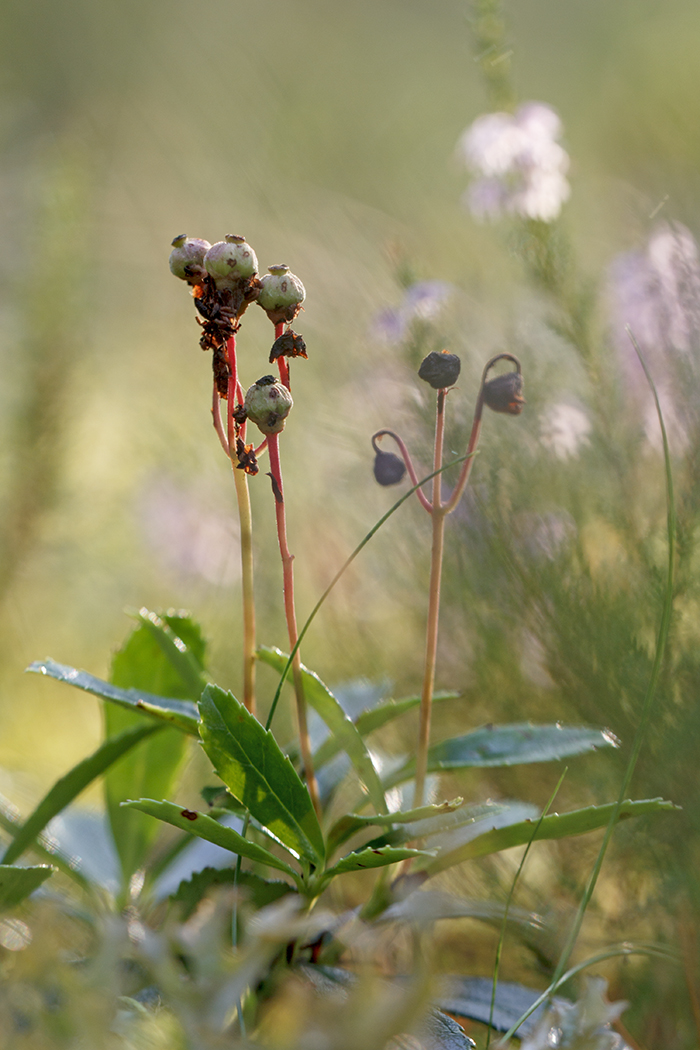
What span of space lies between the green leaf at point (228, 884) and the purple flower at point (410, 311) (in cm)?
56

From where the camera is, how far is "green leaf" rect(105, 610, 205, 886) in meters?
0.67

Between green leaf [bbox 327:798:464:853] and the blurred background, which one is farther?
the blurred background

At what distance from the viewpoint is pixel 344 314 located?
1167mm

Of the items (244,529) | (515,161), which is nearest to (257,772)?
(244,529)

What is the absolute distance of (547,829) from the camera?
1.64ft

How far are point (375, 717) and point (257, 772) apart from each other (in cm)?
14

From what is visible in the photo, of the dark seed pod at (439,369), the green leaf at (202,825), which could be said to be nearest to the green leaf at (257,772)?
the green leaf at (202,825)

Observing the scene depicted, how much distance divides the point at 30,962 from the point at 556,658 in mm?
577

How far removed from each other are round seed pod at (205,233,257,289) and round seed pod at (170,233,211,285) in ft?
0.14

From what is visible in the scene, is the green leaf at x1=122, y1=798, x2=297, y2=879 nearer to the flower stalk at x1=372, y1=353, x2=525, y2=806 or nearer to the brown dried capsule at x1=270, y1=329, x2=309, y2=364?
the flower stalk at x1=372, y1=353, x2=525, y2=806

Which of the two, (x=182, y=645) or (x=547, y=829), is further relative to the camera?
(x=182, y=645)

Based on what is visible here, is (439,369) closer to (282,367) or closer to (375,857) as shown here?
(282,367)

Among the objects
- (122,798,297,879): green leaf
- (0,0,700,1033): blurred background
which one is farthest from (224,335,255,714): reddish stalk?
(0,0,700,1033): blurred background

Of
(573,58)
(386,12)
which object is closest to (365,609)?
(573,58)
